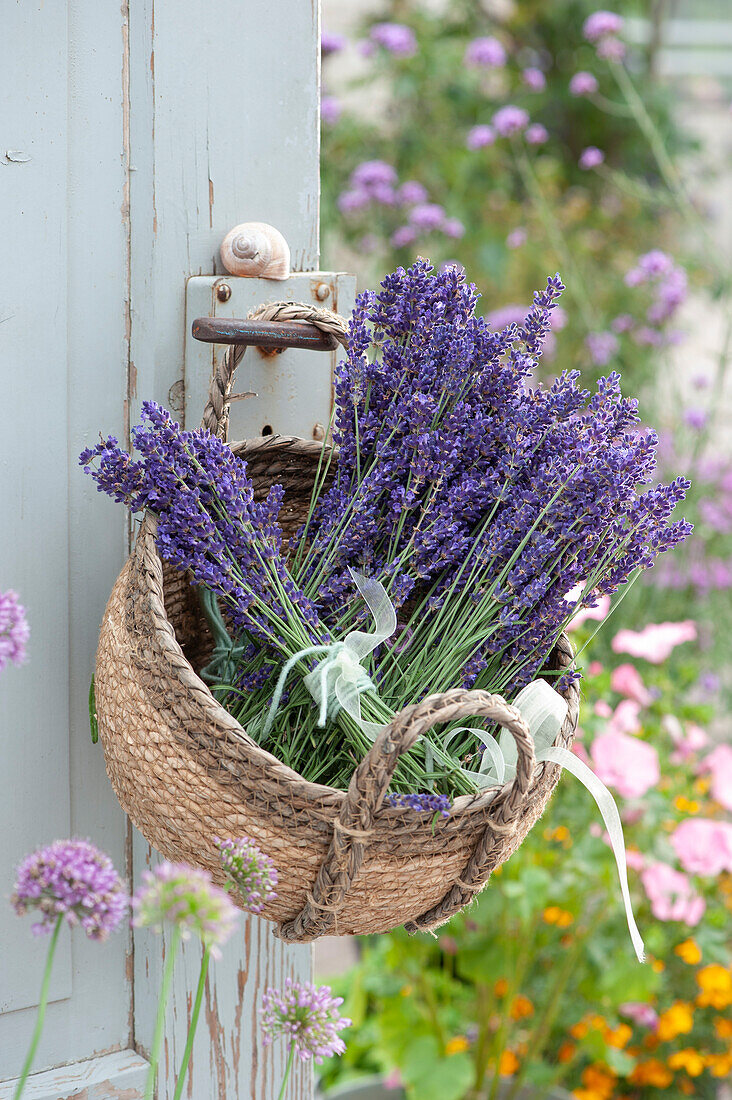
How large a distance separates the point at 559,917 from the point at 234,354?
42.7 inches

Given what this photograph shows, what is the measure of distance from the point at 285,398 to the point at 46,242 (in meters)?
0.26

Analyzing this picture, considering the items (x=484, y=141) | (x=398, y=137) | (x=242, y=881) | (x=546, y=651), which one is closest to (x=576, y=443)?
(x=546, y=651)

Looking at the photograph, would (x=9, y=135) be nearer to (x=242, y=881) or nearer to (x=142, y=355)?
(x=142, y=355)

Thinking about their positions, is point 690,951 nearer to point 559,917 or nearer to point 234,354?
point 559,917

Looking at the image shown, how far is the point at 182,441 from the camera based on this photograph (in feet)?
2.21

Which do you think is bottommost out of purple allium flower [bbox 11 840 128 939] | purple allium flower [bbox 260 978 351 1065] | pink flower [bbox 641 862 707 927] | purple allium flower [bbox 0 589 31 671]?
pink flower [bbox 641 862 707 927]

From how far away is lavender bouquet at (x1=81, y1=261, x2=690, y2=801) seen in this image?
0.67m

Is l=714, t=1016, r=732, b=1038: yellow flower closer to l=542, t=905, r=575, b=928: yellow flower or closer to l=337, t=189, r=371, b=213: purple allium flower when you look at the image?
l=542, t=905, r=575, b=928: yellow flower

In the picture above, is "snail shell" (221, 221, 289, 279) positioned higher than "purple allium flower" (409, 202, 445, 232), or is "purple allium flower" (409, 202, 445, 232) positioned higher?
"purple allium flower" (409, 202, 445, 232)

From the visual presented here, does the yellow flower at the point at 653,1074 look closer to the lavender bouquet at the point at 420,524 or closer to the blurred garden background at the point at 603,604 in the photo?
the blurred garden background at the point at 603,604

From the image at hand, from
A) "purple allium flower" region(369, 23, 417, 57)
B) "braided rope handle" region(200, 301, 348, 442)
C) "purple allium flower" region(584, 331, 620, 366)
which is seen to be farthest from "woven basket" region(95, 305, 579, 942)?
"purple allium flower" region(369, 23, 417, 57)

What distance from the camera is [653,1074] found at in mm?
1619

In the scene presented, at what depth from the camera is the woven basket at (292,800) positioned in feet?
1.91

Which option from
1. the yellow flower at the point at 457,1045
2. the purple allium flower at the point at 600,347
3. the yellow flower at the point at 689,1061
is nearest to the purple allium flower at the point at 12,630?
the yellow flower at the point at 457,1045
